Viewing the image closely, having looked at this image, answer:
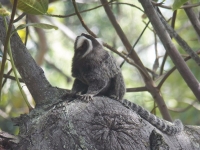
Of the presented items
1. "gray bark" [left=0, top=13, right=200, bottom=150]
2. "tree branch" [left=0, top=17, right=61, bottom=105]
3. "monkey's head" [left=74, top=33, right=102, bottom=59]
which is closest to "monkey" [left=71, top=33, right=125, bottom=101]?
"monkey's head" [left=74, top=33, right=102, bottom=59]

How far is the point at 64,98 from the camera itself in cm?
239

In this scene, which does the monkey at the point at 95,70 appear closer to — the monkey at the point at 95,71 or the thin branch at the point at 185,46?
the monkey at the point at 95,71

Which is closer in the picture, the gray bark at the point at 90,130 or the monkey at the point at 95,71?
the gray bark at the point at 90,130

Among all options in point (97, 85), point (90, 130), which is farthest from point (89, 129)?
point (97, 85)

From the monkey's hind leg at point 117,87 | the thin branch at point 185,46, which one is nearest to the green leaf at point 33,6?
the thin branch at point 185,46

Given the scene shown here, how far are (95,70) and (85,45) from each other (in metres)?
0.27

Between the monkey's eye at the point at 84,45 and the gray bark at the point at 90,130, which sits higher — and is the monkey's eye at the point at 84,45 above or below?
above

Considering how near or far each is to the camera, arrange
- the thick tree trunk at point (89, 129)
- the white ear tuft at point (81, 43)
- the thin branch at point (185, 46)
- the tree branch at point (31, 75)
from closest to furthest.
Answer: the thick tree trunk at point (89, 129) → the tree branch at point (31, 75) → the thin branch at point (185, 46) → the white ear tuft at point (81, 43)

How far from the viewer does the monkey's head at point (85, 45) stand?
325 centimetres

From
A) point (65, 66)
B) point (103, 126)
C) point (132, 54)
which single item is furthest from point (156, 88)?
point (65, 66)

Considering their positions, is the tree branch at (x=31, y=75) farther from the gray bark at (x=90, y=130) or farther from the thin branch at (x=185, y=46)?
the thin branch at (x=185, y=46)

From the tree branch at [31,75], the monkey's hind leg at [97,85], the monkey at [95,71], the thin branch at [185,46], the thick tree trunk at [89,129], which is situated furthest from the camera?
the monkey at [95,71]

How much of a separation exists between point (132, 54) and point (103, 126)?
1.29m

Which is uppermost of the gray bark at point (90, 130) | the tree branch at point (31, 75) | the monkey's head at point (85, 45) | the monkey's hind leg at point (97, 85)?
the monkey's head at point (85, 45)
